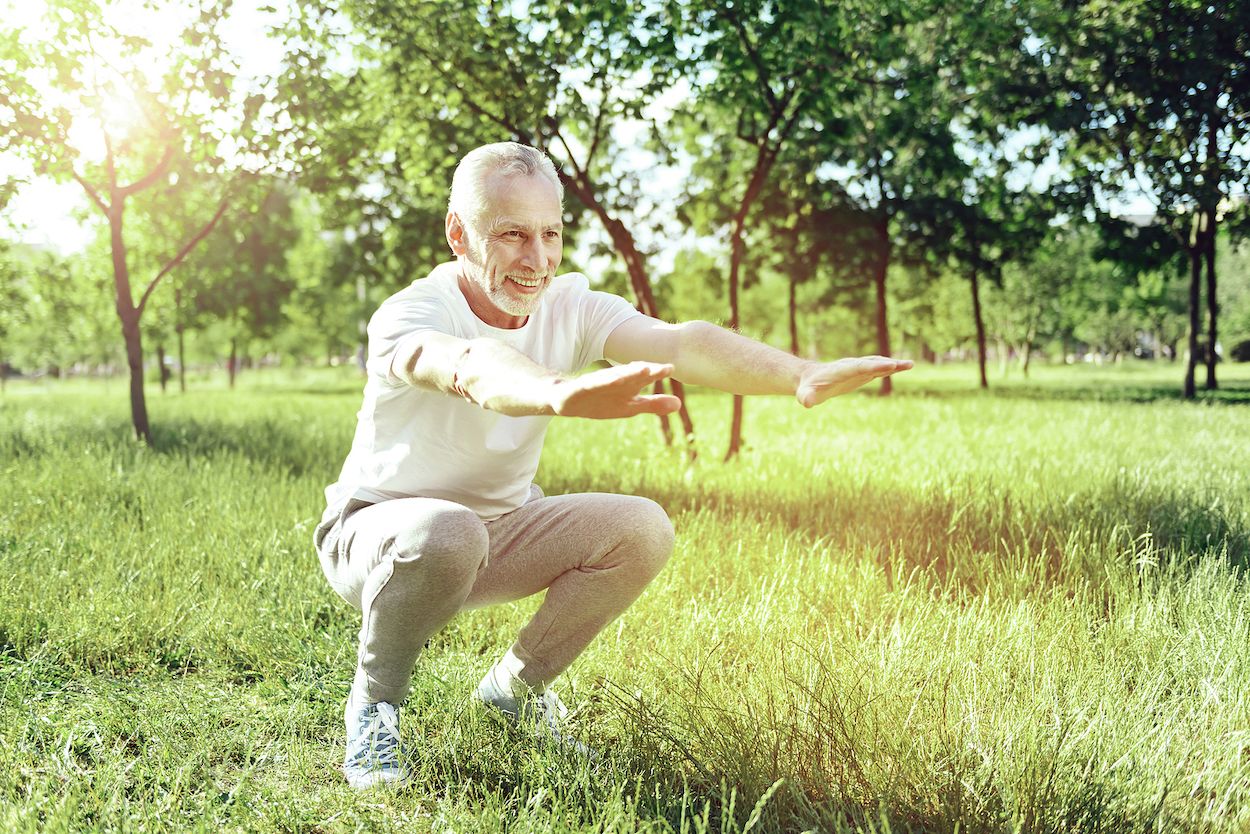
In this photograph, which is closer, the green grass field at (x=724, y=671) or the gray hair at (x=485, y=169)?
the green grass field at (x=724, y=671)

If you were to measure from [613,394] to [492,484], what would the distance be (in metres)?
1.26

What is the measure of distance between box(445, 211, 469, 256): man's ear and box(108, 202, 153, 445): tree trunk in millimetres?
9620

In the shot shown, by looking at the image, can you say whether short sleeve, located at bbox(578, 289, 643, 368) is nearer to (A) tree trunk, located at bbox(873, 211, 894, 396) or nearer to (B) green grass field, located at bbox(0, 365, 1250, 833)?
(B) green grass field, located at bbox(0, 365, 1250, 833)

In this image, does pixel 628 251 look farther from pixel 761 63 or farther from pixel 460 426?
pixel 460 426

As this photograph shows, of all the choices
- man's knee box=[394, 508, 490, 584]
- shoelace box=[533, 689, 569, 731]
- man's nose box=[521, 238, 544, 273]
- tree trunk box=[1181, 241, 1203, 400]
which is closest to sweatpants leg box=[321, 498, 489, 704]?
man's knee box=[394, 508, 490, 584]

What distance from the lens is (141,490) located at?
20.7ft

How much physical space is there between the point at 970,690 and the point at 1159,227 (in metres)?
21.3

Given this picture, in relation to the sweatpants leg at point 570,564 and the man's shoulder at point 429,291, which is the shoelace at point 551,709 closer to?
the sweatpants leg at point 570,564

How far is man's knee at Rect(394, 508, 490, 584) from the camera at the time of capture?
240cm

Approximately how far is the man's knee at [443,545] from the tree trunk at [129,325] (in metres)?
9.81

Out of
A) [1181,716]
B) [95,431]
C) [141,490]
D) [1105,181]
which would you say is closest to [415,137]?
[141,490]

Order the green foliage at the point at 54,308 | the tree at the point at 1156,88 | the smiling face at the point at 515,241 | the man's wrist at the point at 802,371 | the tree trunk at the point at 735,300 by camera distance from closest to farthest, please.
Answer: the man's wrist at the point at 802,371, the smiling face at the point at 515,241, the tree trunk at the point at 735,300, the tree at the point at 1156,88, the green foliage at the point at 54,308

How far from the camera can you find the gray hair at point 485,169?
8.38 ft

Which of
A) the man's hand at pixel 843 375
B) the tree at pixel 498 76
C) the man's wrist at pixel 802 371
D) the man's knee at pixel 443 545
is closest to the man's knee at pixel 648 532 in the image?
the man's knee at pixel 443 545
